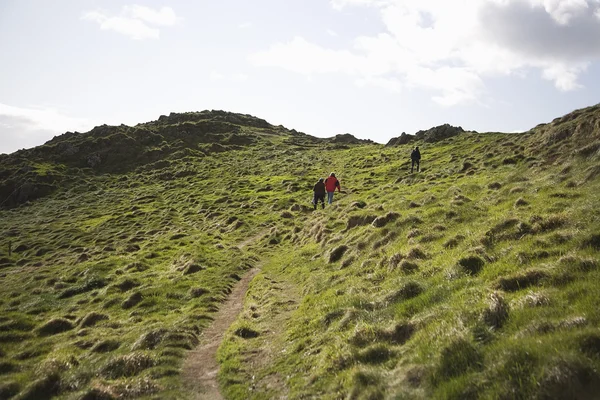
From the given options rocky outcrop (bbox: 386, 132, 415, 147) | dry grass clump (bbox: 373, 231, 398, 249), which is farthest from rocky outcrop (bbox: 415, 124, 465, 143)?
dry grass clump (bbox: 373, 231, 398, 249)

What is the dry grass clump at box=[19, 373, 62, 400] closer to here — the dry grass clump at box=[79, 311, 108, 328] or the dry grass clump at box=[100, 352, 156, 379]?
the dry grass clump at box=[100, 352, 156, 379]

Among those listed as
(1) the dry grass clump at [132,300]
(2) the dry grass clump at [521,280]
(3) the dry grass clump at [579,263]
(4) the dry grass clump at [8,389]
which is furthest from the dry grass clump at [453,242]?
(1) the dry grass clump at [132,300]

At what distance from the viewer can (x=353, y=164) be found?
82.6 m

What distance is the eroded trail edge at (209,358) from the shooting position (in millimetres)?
11750

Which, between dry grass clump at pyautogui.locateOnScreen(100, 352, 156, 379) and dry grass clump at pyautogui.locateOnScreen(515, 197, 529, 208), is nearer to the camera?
dry grass clump at pyautogui.locateOnScreen(100, 352, 156, 379)

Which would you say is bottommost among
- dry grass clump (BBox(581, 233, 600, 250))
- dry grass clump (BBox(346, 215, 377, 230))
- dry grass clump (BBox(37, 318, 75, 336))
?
dry grass clump (BBox(37, 318, 75, 336))

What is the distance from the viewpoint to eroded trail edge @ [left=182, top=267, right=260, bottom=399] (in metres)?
11.8

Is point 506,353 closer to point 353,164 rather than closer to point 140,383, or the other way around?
point 140,383

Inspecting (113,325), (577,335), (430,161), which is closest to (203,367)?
(113,325)

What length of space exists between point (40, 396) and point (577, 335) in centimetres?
1482

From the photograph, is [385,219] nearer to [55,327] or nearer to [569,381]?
[569,381]

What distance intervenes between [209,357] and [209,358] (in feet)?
0.29

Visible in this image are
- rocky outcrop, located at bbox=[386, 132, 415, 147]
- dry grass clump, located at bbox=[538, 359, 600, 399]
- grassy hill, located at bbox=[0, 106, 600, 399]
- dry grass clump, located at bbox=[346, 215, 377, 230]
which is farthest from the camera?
rocky outcrop, located at bbox=[386, 132, 415, 147]

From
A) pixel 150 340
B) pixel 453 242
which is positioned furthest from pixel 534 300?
pixel 150 340
